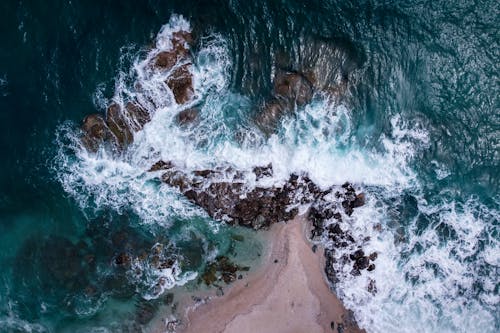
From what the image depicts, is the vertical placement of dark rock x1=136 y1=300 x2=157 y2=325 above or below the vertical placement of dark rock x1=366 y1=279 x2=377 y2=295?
below

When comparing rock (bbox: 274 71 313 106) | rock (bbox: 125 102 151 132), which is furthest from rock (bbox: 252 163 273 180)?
rock (bbox: 125 102 151 132)

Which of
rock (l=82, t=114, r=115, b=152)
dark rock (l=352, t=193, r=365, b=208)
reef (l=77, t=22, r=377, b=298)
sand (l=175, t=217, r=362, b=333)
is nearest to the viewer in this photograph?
sand (l=175, t=217, r=362, b=333)

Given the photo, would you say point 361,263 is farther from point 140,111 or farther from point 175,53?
point 175,53

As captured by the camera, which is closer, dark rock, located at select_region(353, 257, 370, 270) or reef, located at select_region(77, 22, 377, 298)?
reef, located at select_region(77, 22, 377, 298)

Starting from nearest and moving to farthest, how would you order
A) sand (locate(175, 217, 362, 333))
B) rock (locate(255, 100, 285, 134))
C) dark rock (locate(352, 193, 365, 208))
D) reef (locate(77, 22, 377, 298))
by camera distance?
sand (locate(175, 217, 362, 333))
reef (locate(77, 22, 377, 298))
rock (locate(255, 100, 285, 134))
dark rock (locate(352, 193, 365, 208))

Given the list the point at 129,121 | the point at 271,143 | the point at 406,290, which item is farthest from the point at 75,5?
the point at 406,290

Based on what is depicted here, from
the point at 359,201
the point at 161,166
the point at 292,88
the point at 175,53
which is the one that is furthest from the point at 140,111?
the point at 359,201

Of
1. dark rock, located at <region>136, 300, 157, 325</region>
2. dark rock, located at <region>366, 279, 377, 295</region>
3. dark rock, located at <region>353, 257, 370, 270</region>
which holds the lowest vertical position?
dark rock, located at <region>136, 300, 157, 325</region>

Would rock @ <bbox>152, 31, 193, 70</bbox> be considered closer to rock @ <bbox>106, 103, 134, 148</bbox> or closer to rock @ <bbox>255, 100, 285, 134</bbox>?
rock @ <bbox>106, 103, 134, 148</bbox>
